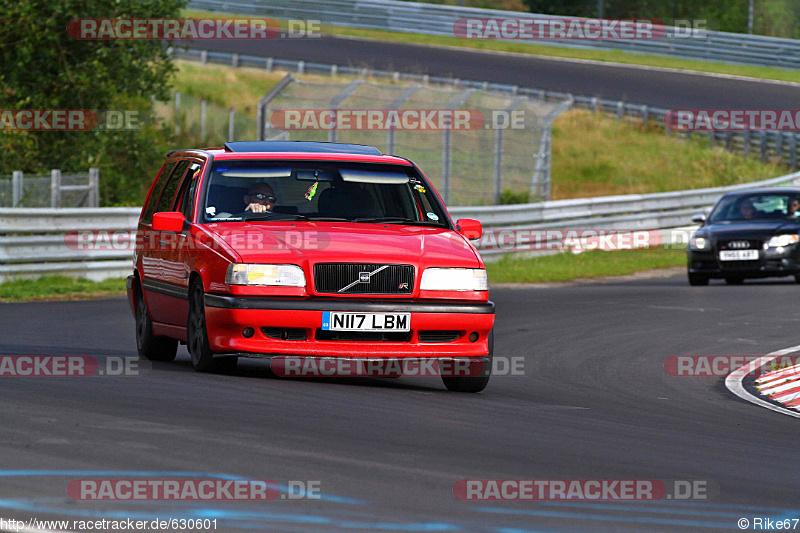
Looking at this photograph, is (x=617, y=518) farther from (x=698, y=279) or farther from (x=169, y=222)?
(x=698, y=279)

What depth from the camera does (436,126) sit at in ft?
82.9

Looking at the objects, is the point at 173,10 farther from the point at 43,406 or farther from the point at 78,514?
the point at 78,514

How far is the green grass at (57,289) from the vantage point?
17500 mm

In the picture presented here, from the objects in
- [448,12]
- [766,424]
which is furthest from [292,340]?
[448,12]

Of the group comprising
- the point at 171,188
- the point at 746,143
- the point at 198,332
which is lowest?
the point at 746,143

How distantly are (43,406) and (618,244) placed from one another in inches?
836

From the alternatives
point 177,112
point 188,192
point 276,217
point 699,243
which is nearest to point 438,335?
point 276,217

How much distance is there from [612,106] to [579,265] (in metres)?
17.4

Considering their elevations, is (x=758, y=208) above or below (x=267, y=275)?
below

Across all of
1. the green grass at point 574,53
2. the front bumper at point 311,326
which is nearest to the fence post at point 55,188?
the front bumper at point 311,326

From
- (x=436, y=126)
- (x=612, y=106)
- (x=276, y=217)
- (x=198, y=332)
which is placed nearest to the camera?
(x=198, y=332)

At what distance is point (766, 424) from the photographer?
832 cm

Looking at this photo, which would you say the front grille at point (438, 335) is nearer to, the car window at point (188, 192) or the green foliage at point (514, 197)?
the car window at point (188, 192)

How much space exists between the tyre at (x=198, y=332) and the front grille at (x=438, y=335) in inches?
55.0
